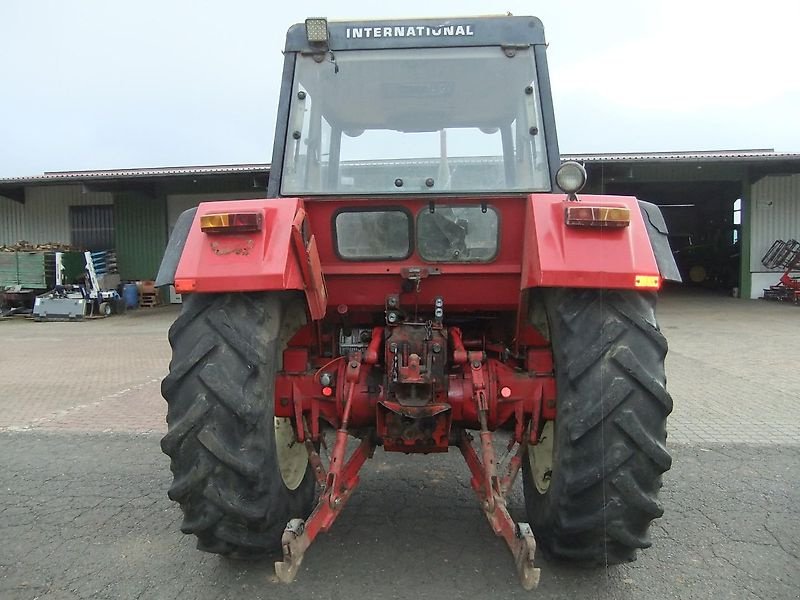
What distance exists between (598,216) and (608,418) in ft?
2.58

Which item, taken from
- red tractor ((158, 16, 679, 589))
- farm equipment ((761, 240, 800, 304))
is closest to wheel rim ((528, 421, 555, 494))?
red tractor ((158, 16, 679, 589))

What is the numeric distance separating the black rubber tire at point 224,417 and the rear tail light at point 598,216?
1.27m

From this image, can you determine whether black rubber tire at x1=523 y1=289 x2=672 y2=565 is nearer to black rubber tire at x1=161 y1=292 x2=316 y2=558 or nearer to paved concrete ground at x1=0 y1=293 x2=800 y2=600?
paved concrete ground at x1=0 y1=293 x2=800 y2=600

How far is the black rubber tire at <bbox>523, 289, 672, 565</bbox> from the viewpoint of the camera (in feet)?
8.29

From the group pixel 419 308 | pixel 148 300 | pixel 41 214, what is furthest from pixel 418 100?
pixel 41 214

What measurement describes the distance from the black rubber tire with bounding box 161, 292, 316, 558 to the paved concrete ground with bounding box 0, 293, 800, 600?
1.42ft

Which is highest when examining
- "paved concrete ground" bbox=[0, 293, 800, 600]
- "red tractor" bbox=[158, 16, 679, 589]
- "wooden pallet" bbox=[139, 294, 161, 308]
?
"red tractor" bbox=[158, 16, 679, 589]

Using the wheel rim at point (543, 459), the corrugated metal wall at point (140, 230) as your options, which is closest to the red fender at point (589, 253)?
the wheel rim at point (543, 459)

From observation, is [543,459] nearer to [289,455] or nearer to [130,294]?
[289,455]

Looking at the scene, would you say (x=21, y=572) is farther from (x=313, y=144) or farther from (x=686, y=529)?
(x=686, y=529)

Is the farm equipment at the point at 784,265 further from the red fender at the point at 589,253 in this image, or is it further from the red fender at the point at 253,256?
the red fender at the point at 253,256

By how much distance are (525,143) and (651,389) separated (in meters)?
1.44

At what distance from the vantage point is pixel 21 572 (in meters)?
3.08

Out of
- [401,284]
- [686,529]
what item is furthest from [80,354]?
[686,529]
